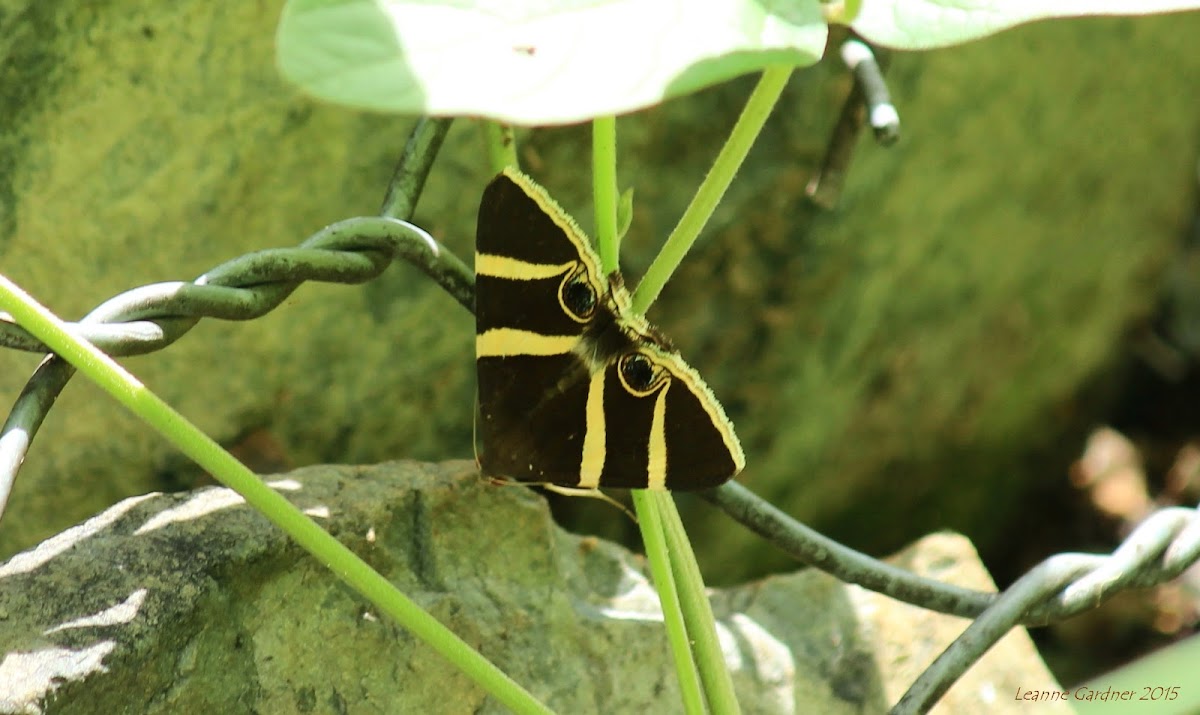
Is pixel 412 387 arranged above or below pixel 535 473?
below

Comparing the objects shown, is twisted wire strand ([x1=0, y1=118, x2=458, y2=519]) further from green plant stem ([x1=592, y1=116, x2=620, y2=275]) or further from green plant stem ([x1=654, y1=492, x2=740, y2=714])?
green plant stem ([x1=654, y1=492, x2=740, y2=714])

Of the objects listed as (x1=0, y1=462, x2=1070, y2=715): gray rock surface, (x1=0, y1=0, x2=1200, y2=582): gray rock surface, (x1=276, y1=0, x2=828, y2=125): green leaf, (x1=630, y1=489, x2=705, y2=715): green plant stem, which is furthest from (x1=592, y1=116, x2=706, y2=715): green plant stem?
(x1=0, y1=0, x2=1200, y2=582): gray rock surface

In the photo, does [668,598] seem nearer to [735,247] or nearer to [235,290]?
[235,290]

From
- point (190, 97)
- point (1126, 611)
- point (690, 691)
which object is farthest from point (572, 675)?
point (1126, 611)

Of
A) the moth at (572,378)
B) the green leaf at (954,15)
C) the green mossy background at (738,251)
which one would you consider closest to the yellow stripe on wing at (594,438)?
the moth at (572,378)

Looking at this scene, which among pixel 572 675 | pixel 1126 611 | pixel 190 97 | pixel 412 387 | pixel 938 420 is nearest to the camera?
pixel 572 675

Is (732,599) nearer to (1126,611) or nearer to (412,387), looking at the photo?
(412,387)
